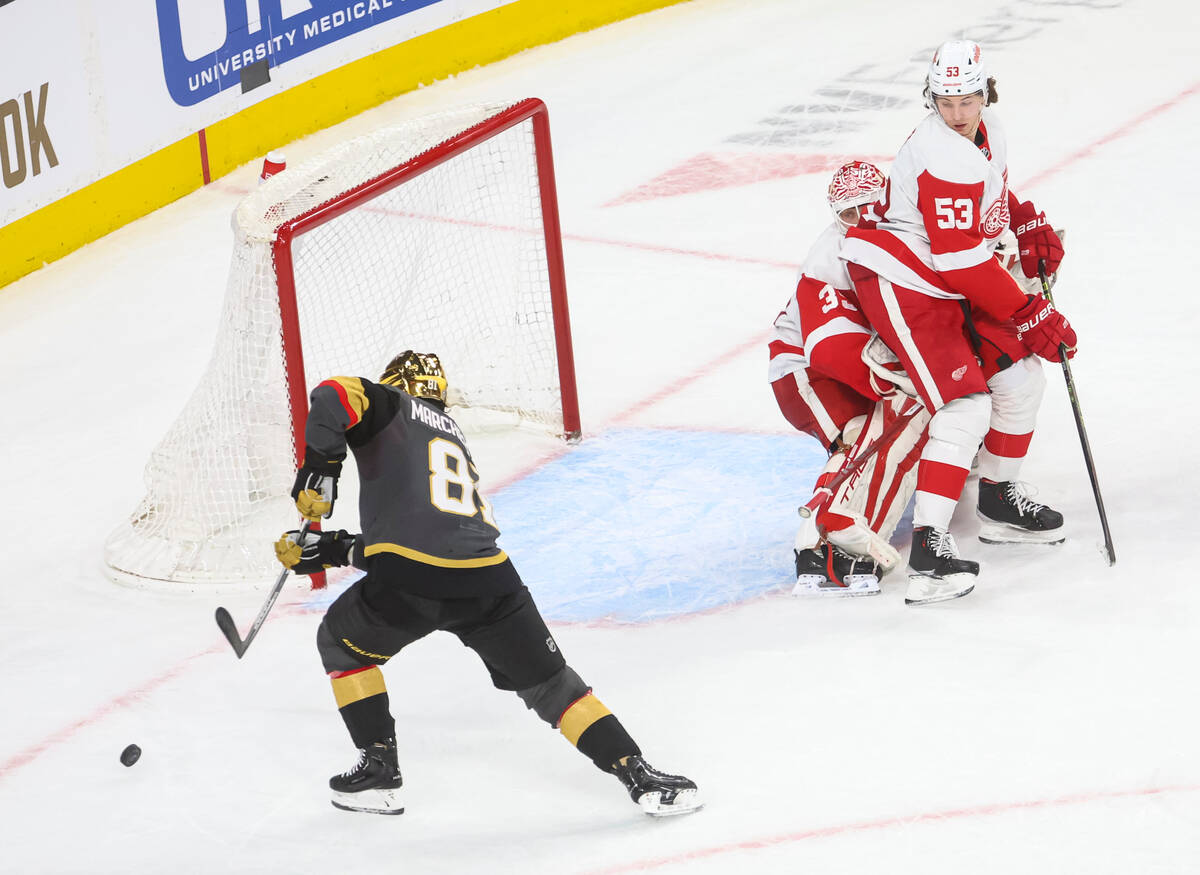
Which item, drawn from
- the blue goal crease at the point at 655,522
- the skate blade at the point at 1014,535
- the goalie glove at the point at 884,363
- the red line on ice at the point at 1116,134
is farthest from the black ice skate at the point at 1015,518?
the red line on ice at the point at 1116,134

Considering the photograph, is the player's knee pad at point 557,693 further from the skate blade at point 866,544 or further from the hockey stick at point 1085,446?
the hockey stick at point 1085,446

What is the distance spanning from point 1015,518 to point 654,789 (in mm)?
1462

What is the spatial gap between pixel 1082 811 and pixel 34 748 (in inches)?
88.8

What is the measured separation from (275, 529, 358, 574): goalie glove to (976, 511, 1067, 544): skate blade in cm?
173

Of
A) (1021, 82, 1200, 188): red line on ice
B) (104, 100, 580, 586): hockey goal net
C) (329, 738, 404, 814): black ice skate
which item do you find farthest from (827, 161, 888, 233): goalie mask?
(1021, 82, 1200, 188): red line on ice

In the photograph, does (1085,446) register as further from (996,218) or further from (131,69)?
(131,69)

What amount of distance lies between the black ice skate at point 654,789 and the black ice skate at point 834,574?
0.96 m

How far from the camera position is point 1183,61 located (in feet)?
26.0

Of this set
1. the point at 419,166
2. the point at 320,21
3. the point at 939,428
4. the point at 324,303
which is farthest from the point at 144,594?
the point at 320,21

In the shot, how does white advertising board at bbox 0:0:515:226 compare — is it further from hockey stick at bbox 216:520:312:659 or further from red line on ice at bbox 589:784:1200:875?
red line on ice at bbox 589:784:1200:875

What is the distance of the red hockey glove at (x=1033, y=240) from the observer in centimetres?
430

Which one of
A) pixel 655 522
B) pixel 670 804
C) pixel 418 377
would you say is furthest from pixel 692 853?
pixel 655 522

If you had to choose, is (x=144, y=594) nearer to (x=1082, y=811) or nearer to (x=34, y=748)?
(x=34, y=748)

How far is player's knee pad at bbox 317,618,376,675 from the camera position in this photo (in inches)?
133
